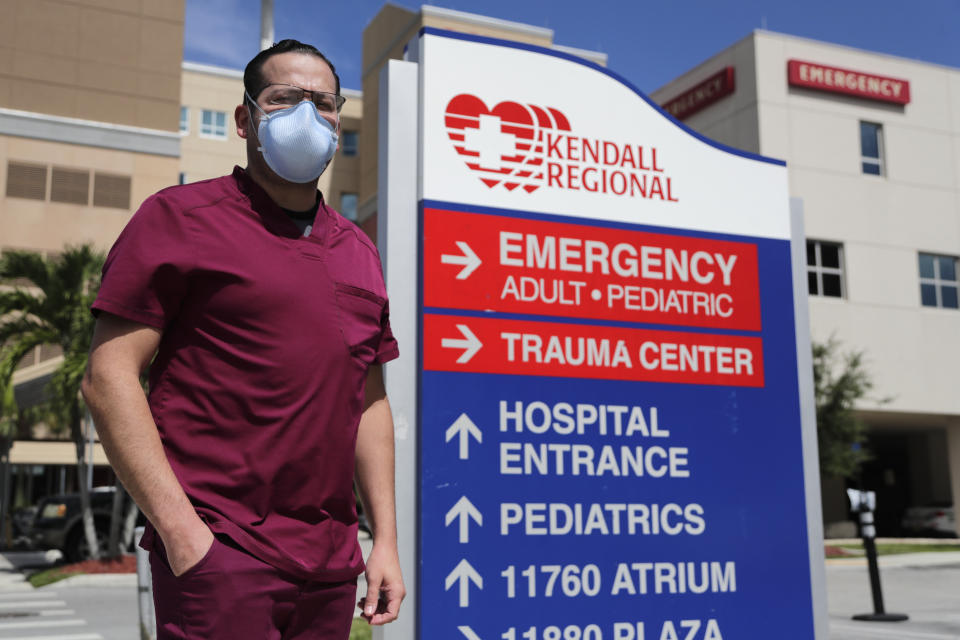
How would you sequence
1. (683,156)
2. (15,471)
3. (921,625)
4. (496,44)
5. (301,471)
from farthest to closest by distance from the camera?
(15,471) → (921,625) → (683,156) → (496,44) → (301,471)

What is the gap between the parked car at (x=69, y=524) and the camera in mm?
19859

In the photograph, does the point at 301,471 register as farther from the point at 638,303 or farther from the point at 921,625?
the point at 921,625

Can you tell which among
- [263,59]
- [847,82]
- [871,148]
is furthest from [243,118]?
[871,148]

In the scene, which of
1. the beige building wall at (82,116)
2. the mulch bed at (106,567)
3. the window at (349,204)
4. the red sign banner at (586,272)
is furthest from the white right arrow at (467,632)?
the window at (349,204)

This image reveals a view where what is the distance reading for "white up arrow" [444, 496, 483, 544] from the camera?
4570 millimetres

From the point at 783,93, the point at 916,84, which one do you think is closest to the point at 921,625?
the point at 783,93

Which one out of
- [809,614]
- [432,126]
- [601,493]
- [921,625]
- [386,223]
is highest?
[432,126]

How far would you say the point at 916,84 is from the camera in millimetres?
36250

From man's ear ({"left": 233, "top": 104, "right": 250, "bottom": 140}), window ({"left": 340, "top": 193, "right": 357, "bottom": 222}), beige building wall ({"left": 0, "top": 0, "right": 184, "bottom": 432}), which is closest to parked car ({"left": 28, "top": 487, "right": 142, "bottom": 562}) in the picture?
man's ear ({"left": 233, "top": 104, "right": 250, "bottom": 140})

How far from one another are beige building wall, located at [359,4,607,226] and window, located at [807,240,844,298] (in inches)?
464

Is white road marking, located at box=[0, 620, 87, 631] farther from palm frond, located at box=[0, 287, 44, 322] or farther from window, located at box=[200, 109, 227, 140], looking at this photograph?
window, located at box=[200, 109, 227, 140]

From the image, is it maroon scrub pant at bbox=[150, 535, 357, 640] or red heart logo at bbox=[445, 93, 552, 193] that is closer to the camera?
maroon scrub pant at bbox=[150, 535, 357, 640]

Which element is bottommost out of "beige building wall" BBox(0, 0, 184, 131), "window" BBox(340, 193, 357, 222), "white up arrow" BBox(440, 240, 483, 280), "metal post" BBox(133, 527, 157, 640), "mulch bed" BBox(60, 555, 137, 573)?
"mulch bed" BBox(60, 555, 137, 573)

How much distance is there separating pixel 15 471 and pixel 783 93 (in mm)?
34464
